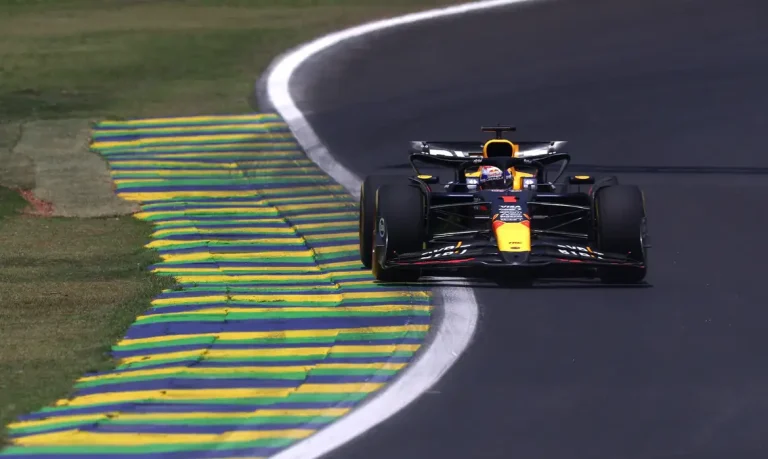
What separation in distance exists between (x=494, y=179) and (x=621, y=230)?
1.74 m

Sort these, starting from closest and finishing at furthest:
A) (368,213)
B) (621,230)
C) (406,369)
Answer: (406,369) → (621,230) → (368,213)

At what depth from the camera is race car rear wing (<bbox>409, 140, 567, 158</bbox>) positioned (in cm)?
1402

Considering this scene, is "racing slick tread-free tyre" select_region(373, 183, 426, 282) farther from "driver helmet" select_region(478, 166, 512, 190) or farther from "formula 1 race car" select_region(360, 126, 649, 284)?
"driver helmet" select_region(478, 166, 512, 190)

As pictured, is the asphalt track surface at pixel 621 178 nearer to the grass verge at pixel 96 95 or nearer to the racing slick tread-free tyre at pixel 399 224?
the racing slick tread-free tyre at pixel 399 224

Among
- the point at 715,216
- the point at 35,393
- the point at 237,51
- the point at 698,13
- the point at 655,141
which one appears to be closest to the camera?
the point at 35,393

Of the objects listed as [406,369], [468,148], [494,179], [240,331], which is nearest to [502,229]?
[494,179]

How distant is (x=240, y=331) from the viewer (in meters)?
9.77

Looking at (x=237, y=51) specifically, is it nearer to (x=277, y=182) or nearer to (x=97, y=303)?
(x=277, y=182)

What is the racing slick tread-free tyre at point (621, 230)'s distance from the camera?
11555mm

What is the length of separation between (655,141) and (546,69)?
201 inches

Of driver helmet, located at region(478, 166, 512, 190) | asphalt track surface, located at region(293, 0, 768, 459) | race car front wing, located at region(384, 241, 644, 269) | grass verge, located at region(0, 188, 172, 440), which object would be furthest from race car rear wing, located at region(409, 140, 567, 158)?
grass verge, located at region(0, 188, 172, 440)

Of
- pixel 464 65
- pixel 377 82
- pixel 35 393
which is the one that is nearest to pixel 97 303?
pixel 35 393

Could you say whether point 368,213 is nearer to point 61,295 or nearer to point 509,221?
point 509,221

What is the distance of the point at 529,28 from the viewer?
92.2ft
